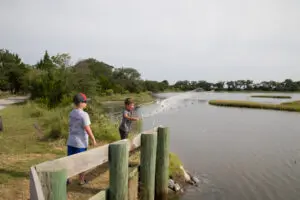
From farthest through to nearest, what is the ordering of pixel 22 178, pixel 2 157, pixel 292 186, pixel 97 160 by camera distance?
pixel 292 186, pixel 2 157, pixel 22 178, pixel 97 160

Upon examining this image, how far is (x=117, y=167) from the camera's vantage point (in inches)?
155

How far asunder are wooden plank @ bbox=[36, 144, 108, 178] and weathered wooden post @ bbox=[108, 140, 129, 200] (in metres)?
0.12

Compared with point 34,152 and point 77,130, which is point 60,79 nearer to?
point 34,152

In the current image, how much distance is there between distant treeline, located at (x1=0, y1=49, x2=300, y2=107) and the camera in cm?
2264

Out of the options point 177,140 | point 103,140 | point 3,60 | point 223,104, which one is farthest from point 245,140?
point 3,60

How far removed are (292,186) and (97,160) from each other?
24.9ft

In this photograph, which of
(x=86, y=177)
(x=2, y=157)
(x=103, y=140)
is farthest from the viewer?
(x=103, y=140)

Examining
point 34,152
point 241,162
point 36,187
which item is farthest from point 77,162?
point 241,162

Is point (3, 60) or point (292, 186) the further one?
point (3, 60)

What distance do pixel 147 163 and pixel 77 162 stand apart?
6.37ft

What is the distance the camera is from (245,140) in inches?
647

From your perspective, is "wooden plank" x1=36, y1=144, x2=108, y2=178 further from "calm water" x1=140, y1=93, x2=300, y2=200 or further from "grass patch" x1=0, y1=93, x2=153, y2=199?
"calm water" x1=140, y1=93, x2=300, y2=200

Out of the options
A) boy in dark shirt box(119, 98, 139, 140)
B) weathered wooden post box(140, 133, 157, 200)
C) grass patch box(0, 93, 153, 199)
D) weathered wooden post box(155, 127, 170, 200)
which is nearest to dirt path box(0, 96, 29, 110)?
grass patch box(0, 93, 153, 199)

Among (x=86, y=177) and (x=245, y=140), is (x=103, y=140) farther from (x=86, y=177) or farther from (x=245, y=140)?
(x=245, y=140)
